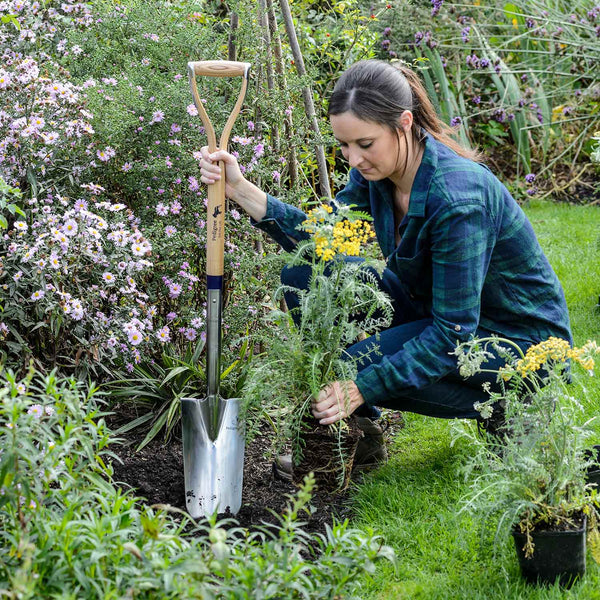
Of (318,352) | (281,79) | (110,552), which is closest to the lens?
(110,552)

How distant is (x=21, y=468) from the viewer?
5.71 feet

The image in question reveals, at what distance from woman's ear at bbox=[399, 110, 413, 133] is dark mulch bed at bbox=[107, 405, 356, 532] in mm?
1098

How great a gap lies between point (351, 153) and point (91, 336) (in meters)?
1.12

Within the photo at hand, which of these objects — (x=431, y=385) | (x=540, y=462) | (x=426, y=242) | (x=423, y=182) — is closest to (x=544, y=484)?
(x=540, y=462)

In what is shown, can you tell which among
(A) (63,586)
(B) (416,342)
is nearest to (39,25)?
(B) (416,342)

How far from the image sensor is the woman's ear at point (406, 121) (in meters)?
2.46

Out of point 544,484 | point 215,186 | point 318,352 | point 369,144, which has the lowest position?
point 544,484

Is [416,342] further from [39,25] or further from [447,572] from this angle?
[39,25]

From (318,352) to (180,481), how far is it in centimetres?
70

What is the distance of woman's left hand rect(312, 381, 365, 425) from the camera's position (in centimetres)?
239

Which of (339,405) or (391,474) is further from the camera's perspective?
(391,474)

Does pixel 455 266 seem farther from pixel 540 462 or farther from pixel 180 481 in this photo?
pixel 180 481

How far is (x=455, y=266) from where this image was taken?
2.43 metres

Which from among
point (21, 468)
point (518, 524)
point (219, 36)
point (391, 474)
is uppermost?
point (219, 36)
